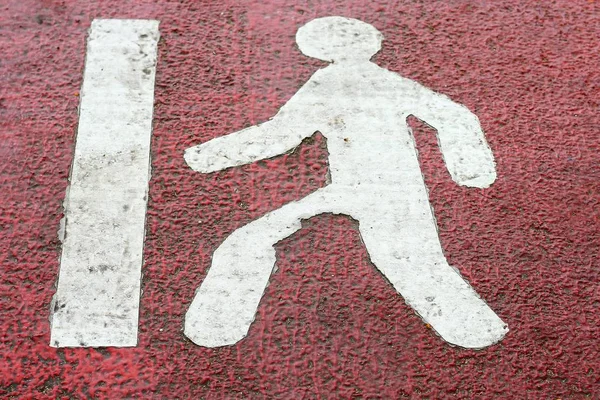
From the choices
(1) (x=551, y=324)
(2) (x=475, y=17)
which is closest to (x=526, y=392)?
(1) (x=551, y=324)

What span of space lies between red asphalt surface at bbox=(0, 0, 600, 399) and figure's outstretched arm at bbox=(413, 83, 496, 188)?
4 cm

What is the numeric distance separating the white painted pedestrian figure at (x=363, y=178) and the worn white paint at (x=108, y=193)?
21 cm

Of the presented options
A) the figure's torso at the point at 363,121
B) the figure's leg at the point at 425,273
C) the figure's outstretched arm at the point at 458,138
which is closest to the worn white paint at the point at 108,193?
the figure's torso at the point at 363,121

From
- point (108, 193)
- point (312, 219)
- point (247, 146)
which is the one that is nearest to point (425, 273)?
point (312, 219)

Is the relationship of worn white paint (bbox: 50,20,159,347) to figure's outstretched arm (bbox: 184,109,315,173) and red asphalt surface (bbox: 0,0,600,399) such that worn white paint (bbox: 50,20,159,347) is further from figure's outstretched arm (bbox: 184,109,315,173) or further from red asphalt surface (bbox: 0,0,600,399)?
figure's outstretched arm (bbox: 184,109,315,173)

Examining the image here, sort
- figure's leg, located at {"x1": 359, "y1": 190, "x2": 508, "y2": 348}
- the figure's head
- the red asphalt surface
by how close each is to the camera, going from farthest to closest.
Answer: the figure's head < figure's leg, located at {"x1": 359, "y1": 190, "x2": 508, "y2": 348} < the red asphalt surface

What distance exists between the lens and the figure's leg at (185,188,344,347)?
2322mm

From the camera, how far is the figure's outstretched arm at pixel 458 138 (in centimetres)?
273

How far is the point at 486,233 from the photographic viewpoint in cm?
259

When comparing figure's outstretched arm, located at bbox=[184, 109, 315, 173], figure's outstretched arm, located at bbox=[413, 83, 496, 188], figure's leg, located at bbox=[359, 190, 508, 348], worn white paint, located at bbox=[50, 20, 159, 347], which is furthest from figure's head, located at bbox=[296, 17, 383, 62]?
figure's leg, located at bbox=[359, 190, 508, 348]

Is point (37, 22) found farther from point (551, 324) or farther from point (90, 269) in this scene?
point (551, 324)

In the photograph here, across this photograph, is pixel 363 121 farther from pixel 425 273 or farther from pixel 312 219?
pixel 425 273

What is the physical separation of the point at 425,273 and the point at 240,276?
564 mm

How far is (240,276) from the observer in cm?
242
